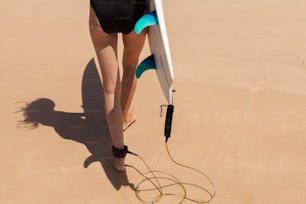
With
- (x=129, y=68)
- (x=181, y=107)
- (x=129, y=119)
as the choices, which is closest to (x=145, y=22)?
(x=129, y=68)

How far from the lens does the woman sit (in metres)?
2.16

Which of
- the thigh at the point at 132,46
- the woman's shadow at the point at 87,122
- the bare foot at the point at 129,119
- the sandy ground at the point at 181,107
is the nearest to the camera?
the thigh at the point at 132,46

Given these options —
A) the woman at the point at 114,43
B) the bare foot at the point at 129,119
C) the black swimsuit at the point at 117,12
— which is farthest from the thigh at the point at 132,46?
the bare foot at the point at 129,119

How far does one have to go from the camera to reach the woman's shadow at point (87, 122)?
259 centimetres

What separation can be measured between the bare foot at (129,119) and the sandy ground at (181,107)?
4cm

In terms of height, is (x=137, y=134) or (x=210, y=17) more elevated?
(x=210, y=17)

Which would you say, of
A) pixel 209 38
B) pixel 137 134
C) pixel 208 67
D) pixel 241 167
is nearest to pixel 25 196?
pixel 137 134

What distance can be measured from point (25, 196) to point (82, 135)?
546 mm

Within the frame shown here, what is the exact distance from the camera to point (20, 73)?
3.38 meters

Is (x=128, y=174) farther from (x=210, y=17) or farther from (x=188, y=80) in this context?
(x=210, y=17)

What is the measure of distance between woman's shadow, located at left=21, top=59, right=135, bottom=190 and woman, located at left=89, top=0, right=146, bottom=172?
11 cm

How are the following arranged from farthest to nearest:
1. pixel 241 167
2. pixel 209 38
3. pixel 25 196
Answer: pixel 209 38, pixel 241 167, pixel 25 196

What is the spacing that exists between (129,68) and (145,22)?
1.73 feet

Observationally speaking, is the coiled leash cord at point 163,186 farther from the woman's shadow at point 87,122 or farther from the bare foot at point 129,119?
the bare foot at point 129,119
